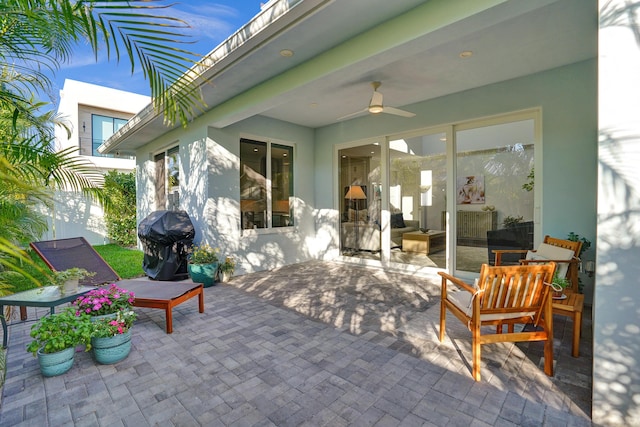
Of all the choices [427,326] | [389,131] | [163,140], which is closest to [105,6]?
[427,326]

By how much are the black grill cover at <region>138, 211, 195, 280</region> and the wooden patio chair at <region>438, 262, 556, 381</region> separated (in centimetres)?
470

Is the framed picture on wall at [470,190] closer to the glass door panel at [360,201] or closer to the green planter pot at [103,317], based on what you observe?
the glass door panel at [360,201]

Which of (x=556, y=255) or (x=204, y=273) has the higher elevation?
(x=556, y=255)

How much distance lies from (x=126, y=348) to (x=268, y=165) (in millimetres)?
4331

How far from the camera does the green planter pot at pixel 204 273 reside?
16.5 feet

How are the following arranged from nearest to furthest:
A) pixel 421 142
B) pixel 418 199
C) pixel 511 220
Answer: pixel 511 220
pixel 421 142
pixel 418 199

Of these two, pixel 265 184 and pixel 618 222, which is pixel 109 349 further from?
pixel 265 184

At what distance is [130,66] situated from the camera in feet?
5.63

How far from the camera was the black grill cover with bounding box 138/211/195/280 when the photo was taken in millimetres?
5312

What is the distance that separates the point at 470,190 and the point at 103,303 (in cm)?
522

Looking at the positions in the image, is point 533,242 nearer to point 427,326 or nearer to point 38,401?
point 427,326

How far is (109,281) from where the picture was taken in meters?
4.24

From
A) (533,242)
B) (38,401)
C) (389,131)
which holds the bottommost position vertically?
(38,401)

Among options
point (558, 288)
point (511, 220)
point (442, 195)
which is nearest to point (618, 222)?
point (558, 288)
